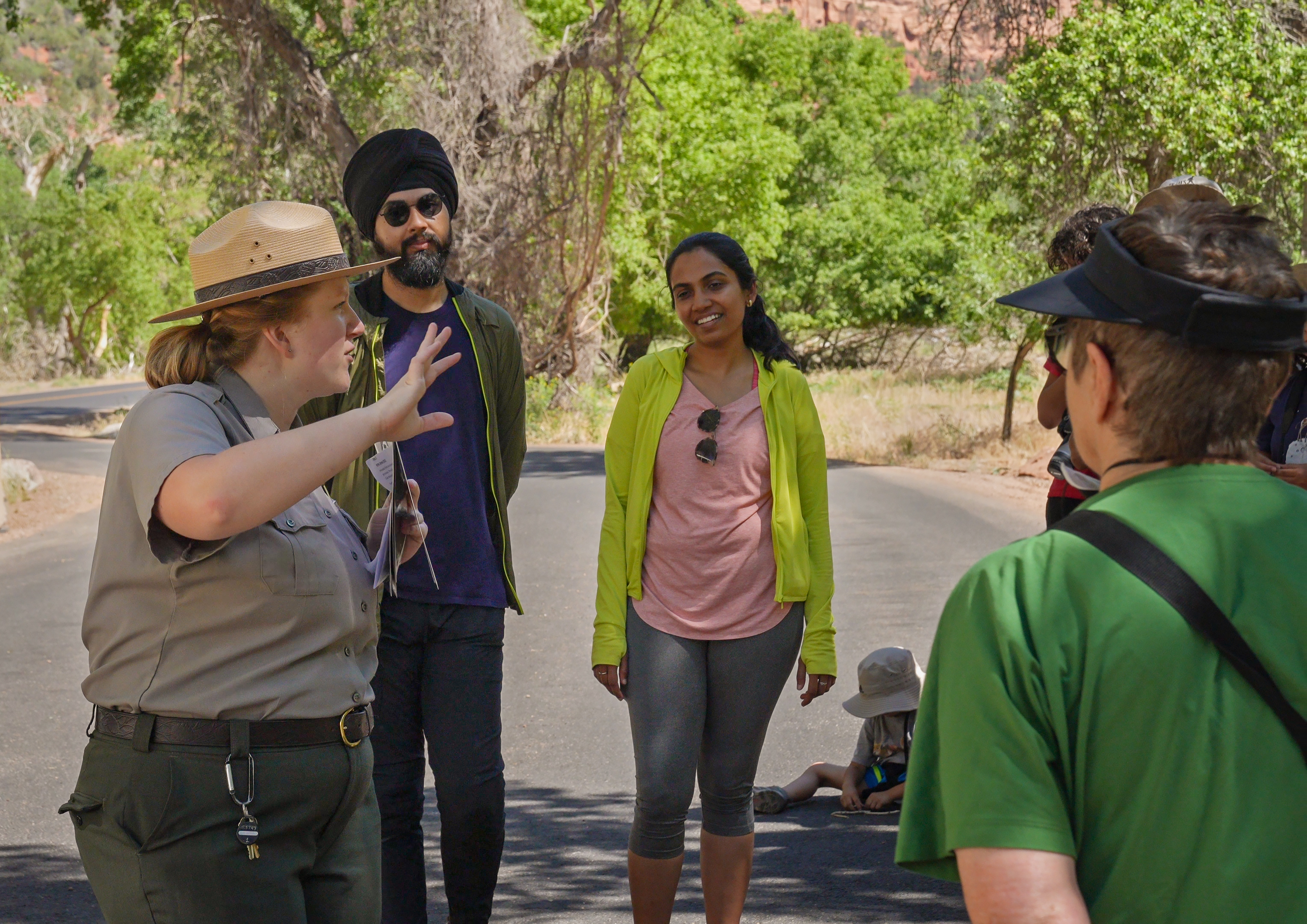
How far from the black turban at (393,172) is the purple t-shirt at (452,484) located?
0.39 meters

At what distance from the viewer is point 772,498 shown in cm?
377

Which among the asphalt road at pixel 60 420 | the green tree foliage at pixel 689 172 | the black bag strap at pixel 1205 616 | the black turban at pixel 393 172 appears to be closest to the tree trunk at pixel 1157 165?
the asphalt road at pixel 60 420

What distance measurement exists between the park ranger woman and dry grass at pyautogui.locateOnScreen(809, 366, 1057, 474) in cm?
1586

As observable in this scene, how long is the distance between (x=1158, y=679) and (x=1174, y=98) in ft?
53.4

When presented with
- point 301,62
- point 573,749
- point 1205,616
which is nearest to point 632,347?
point 301,62

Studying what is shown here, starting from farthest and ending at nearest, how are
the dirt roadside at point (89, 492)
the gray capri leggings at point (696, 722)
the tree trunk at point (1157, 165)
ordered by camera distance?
the tree trunk at point (1157, 165), the dirt roadside at point (89, 492), the gray capri leggings at point (696, 722)

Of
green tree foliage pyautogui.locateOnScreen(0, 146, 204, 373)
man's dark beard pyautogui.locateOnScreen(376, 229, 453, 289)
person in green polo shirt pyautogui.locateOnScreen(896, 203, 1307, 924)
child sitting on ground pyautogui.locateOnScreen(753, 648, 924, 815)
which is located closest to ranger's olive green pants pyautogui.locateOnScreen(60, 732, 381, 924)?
person in green polo shirt pyautogui.locateOnScreen(896, 203, 1307, 924)

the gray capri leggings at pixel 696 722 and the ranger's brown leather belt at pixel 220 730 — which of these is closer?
the ranger's brown leather belt at pixel 220 730

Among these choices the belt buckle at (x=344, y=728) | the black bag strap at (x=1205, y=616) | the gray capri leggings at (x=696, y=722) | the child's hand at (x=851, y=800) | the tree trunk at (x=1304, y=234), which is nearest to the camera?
the black bag strap at (x=1205, y=616)

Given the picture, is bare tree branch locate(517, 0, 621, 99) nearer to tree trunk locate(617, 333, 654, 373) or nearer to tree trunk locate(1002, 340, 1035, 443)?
tree trunk locate(1002, 340, 1035, 443)

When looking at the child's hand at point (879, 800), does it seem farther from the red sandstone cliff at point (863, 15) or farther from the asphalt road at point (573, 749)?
the red sandstone cliff at point (863, 15)

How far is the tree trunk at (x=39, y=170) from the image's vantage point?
54219 mm

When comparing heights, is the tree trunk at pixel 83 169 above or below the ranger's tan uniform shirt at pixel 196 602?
above

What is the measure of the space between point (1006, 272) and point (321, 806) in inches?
677
